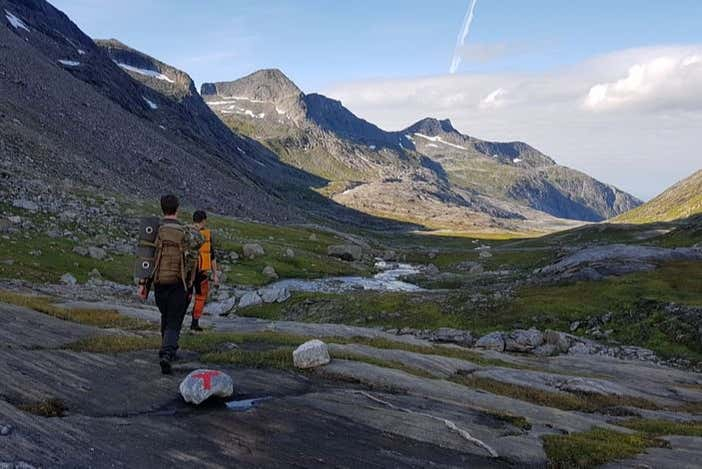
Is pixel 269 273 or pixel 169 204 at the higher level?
pixel 169 204

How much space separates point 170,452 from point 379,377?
981 centimetres

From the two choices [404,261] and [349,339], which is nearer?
[349,339]

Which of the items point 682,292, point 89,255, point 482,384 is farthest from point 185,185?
point 482,384

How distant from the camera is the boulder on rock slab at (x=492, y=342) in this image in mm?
44938

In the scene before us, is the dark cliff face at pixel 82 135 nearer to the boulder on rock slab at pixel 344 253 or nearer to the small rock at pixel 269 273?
the small rock at pixel 269 273

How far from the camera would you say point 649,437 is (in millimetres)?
19750

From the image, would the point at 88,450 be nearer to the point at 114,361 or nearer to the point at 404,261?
the point at 114,361

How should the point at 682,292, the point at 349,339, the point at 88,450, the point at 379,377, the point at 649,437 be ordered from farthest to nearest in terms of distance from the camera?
the point at 682,292 → the point at 349,339 → the point at 379,377 → the point at 649,437 → the point at 88,450

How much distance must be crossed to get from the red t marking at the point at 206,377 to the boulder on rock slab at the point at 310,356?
541cm

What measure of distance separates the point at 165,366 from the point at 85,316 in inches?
524

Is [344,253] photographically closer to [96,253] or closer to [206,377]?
[96,253]

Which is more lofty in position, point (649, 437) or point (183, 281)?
point (183, 281)

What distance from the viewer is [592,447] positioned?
1667cm

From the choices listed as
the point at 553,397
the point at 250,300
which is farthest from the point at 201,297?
the point at 250,300
